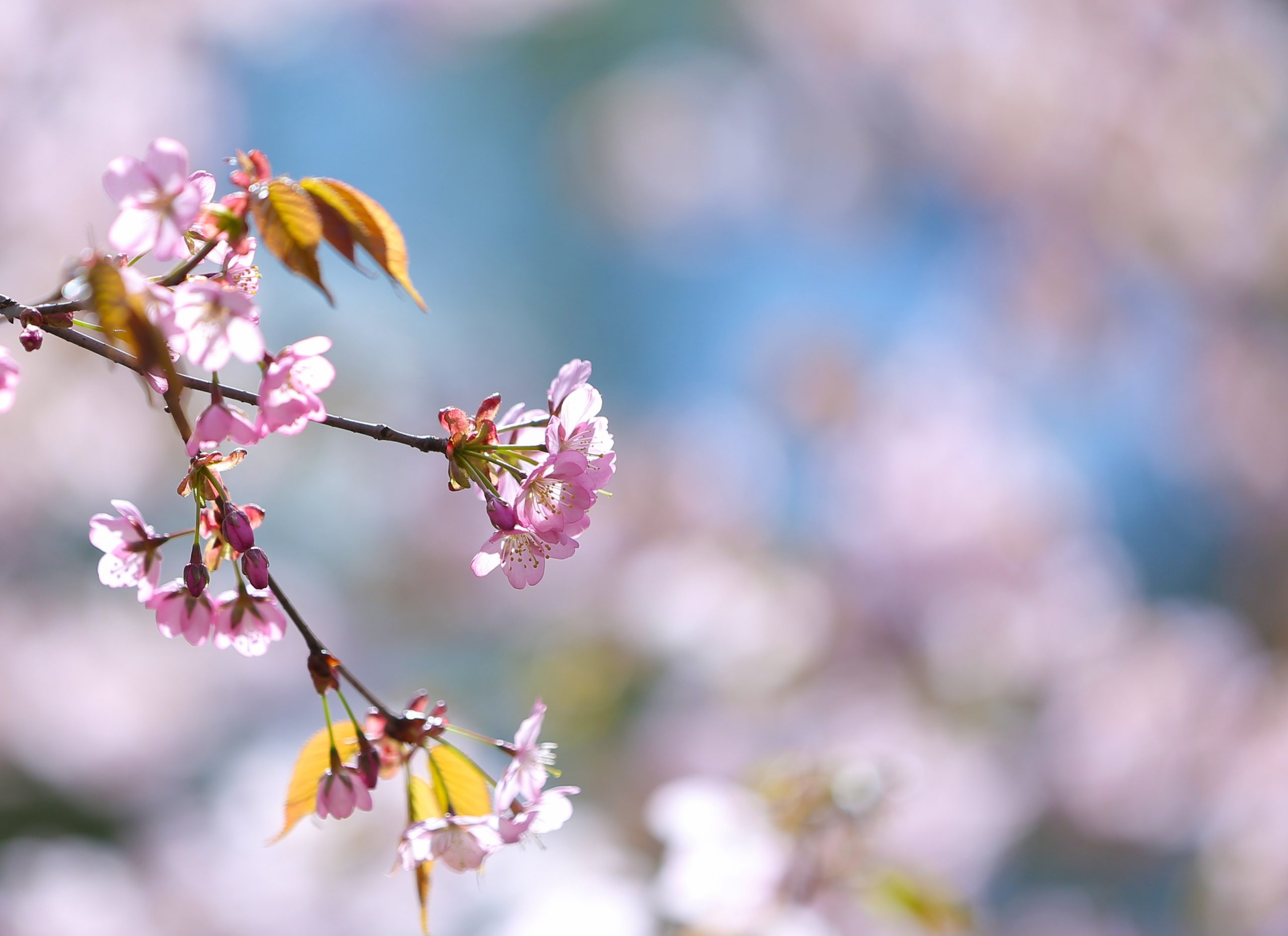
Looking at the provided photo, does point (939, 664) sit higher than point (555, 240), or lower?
lower

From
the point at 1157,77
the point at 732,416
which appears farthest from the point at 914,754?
the point at 1157,77

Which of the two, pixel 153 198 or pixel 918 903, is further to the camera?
pixel 918 903

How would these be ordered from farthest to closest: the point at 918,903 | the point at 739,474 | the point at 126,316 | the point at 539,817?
the point at 739,474, the point at 918,903, the point at 539,817, the point at 126,316

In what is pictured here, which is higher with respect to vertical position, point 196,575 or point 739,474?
point 739,474

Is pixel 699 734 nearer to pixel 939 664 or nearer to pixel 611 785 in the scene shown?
pixel 611 785

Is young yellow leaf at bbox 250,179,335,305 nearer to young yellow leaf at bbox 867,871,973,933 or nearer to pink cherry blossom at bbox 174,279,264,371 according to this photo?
pink cherry blossom at bbox 174,279,264,371

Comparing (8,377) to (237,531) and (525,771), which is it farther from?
(525,771)

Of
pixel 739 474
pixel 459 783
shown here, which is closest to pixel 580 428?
pixel 459 783
